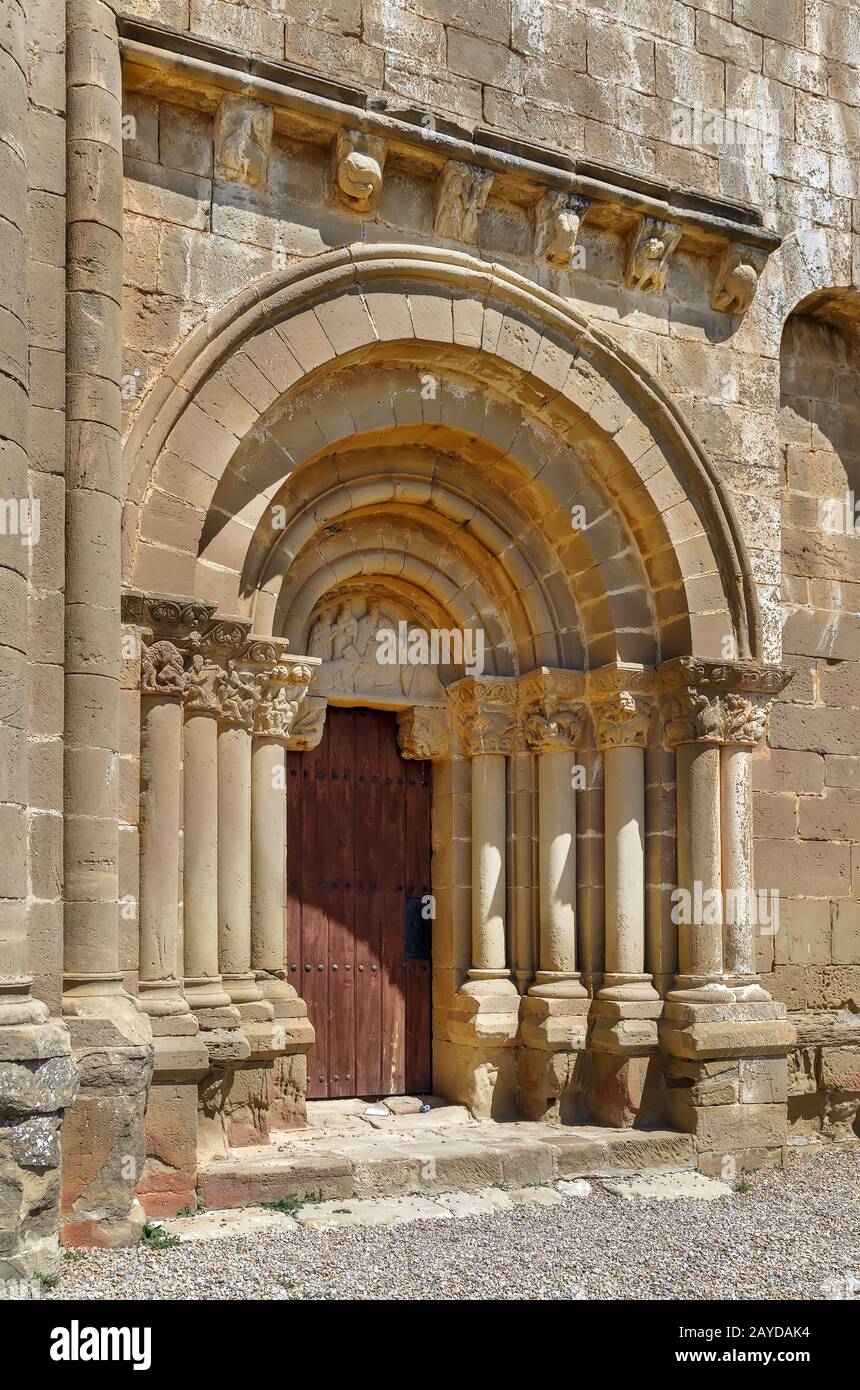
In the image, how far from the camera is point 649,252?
7516 millimetres

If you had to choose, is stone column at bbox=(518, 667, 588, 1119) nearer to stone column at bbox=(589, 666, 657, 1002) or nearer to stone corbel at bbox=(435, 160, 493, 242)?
stone column at bbox=(589, 666, 657, 1002)

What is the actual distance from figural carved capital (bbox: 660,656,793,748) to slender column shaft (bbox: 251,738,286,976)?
2185 mm

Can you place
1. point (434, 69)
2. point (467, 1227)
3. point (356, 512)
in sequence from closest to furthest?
point (467, 1227), point (434, 69), point (356, 512)

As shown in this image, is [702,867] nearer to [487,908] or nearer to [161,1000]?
[487,908]

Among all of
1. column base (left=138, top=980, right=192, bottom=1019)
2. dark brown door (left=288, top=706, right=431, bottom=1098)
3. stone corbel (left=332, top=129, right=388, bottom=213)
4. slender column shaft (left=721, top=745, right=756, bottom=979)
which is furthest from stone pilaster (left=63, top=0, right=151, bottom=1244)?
slender column shaft (left=721, top=745, right=756, bottom=979)

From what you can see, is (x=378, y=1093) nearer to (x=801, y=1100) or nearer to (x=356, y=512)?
(x=801, y=1100)

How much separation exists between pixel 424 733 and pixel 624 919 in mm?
1531

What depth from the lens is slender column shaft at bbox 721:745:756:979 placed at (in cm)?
746

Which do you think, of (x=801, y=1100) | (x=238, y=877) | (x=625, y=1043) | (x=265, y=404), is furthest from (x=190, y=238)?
(x=801, y=1100)

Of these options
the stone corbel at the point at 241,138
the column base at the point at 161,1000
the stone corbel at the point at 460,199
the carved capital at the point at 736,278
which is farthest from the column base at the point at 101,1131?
the carved capital at the point at 736,278

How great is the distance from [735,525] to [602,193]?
6.30 feet

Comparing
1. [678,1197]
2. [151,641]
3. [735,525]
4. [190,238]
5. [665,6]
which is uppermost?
[665,6]

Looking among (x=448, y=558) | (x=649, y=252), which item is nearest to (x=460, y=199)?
(x=649, y=252)

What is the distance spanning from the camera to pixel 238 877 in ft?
21.4
